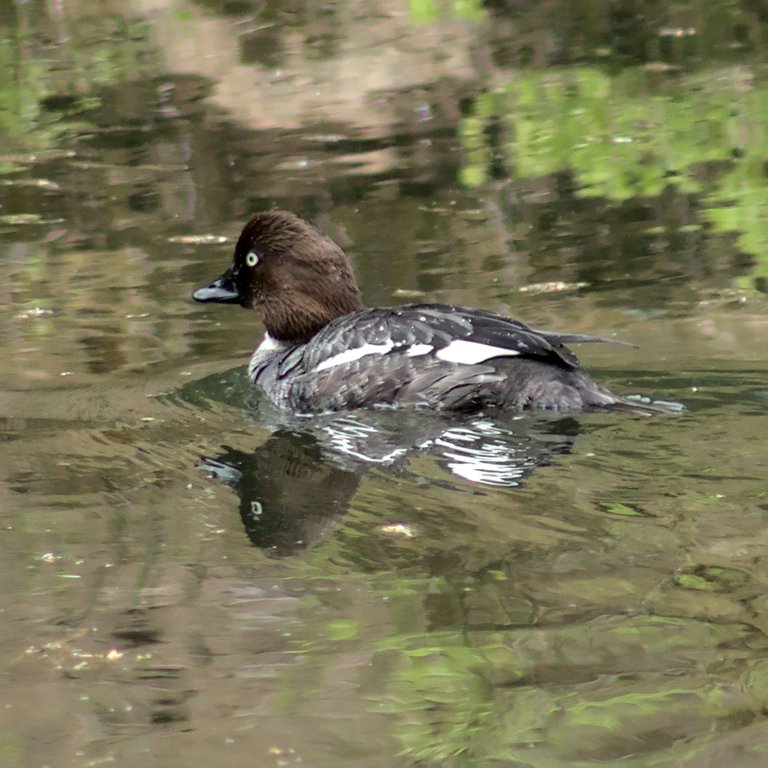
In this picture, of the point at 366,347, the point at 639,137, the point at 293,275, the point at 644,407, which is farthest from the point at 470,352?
the point at 639,137

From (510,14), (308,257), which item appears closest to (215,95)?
(510,14)

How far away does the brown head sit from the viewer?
811 cm

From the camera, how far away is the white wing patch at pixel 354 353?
7.18m

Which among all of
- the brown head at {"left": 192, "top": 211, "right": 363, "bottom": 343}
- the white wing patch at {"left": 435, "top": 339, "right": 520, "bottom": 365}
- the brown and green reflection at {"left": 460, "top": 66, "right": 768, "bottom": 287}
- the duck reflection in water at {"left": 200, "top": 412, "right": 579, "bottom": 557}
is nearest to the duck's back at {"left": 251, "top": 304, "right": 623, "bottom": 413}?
the white wing patch at {"left": 435, "top": 339, "right": 520, "bottom": 365}

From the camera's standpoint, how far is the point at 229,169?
40.2ft

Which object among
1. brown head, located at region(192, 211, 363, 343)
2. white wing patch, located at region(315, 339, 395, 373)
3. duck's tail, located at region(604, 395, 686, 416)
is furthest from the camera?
brown head, located at region(192, 211, 363, 343)

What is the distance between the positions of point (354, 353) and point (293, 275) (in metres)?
1.03

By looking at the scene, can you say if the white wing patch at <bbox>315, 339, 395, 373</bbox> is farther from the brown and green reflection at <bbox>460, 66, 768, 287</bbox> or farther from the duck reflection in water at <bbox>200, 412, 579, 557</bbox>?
the brown and green reflection at <bbox>460, 66, 768, 287</bbox>

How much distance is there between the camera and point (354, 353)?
7.27 metres

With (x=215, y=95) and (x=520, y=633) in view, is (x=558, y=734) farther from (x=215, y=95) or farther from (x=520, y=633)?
(x=215, y=95)

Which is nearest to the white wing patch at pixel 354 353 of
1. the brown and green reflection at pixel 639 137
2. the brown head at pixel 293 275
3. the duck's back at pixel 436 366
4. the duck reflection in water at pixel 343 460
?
the duck's back at pixel 436 366

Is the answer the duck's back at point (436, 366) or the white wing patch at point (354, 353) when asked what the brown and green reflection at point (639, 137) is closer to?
the duck's back at point (436, 366)

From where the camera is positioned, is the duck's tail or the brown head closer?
the duck's tail

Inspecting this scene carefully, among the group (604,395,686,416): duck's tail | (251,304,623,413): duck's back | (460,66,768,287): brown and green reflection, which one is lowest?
(460,66,768,287): brown and green reflection
